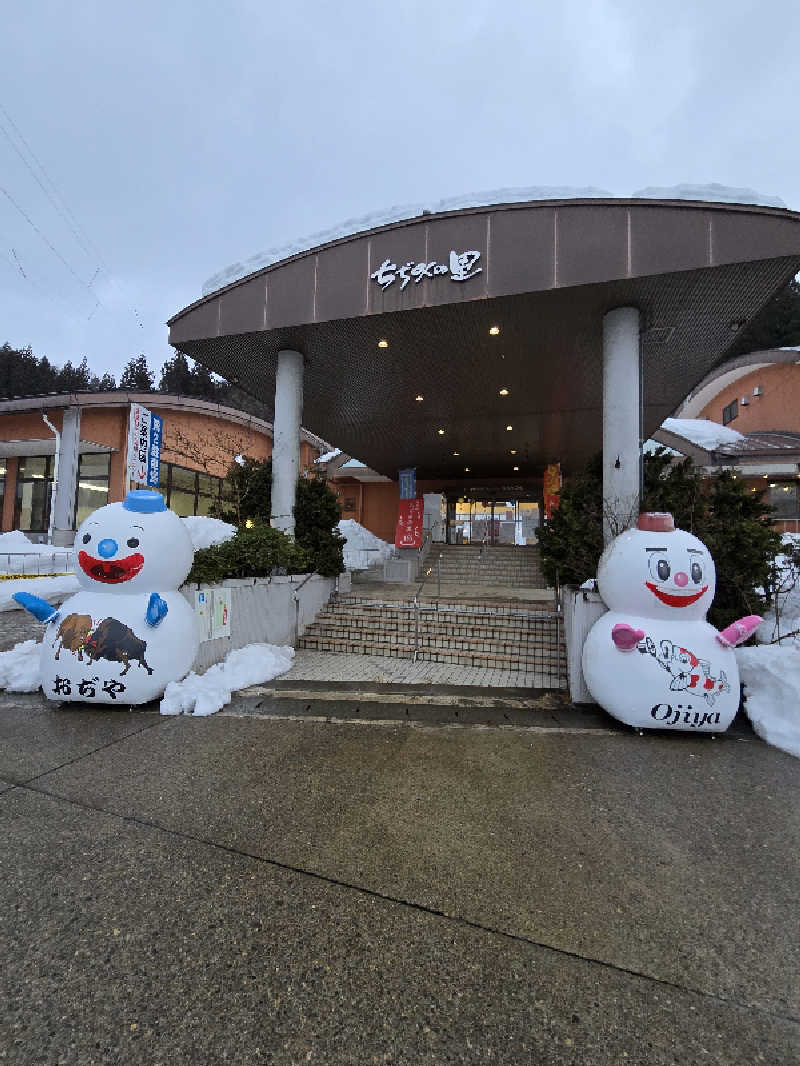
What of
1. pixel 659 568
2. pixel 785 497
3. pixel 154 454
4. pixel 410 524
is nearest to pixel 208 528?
pixel 154 454

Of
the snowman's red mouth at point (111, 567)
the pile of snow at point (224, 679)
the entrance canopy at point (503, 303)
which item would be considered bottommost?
the pile of snow at point (224, 679)

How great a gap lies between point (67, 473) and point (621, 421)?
19.8 m

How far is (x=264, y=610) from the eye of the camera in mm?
8031

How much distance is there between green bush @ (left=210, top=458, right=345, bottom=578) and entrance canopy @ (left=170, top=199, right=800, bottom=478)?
275 cm

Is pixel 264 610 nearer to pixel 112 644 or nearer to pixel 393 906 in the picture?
pixel 112 644

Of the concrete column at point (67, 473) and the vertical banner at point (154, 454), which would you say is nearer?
the vertical banner at point (154, 454)

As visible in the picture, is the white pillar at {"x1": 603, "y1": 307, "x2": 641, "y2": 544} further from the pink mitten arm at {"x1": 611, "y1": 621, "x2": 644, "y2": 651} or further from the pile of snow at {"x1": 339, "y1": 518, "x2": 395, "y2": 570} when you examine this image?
the pile of snow at {"x1": 339, "y1": 518, "x2": 395, "y2": 570}

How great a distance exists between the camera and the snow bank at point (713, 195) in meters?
7.04

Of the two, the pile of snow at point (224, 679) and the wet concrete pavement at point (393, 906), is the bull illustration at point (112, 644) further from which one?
the wet concrete pavement at point (393, 906)

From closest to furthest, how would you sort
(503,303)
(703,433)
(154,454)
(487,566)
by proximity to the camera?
(503,303) < (154,454) < (487,566) < (703,433)

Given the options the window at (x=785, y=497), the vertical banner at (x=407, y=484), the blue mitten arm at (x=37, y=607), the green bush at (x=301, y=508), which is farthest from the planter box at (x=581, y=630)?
the window at (x=785, y=497)

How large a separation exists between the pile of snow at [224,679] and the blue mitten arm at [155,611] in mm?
792

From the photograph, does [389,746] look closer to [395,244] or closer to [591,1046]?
[591,1046]

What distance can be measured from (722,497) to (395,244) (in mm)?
7211
